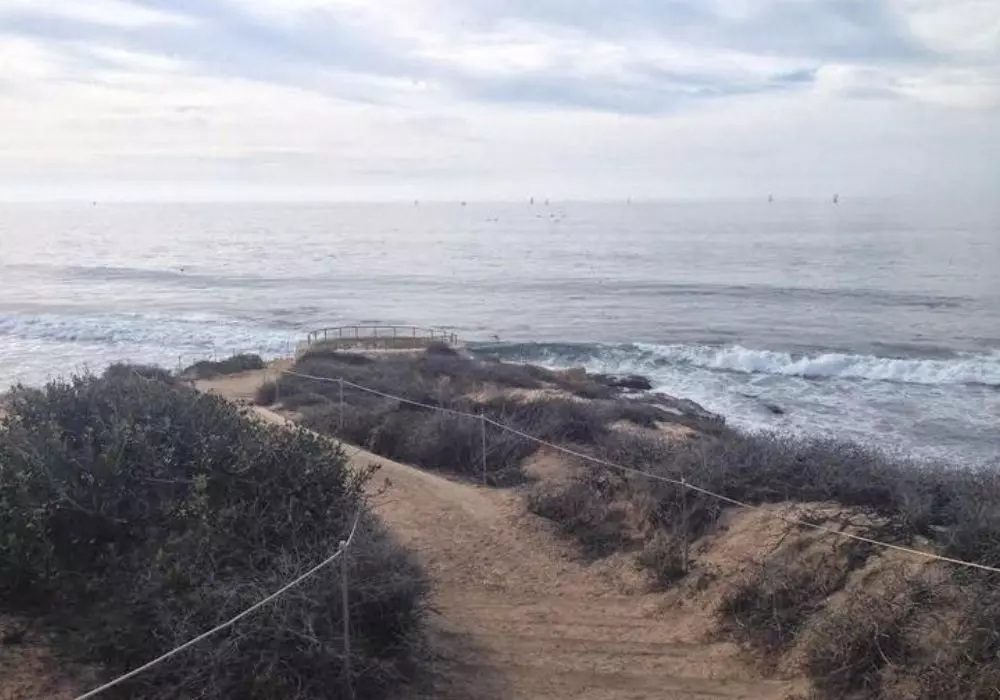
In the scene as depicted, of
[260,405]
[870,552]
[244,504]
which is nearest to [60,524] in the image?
[244,504]

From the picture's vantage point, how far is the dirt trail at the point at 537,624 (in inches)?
271

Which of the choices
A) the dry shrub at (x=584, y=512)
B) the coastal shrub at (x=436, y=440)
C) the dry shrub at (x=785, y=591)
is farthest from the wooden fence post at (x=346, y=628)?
the coastal shrub at (x=436, y=440)

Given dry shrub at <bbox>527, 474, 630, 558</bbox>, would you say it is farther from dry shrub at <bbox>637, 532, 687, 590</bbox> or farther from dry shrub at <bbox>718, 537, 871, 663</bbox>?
dry shrub at <bbox>718, 537, 871, 663</bbox>

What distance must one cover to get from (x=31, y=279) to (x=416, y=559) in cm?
5979

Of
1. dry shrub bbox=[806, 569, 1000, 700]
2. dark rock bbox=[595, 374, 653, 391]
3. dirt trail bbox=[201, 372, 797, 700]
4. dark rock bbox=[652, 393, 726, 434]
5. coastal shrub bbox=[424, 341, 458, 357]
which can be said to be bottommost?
dark rock bbox=[595, 374, 653, 391]

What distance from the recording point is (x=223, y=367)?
2666cm

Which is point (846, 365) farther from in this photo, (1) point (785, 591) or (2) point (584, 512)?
(1) point (785, 591)

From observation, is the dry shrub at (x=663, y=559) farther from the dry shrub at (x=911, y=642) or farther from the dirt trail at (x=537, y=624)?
the dry shrub at (x=911, y=642)

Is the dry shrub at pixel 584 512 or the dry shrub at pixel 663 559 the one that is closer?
the dry shrub at pixel 663 559

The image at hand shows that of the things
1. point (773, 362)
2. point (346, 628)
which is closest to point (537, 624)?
point (346, 628)

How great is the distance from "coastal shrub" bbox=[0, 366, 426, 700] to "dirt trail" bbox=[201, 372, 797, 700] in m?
0.71

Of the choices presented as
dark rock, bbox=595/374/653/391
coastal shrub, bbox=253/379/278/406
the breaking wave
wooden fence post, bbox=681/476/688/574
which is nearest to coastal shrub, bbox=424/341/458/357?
dark rock, bbox=595/374/653/391

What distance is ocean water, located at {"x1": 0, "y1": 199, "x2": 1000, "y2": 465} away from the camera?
26.7 meters

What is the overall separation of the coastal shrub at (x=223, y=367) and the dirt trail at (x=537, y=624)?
16.7 metres
